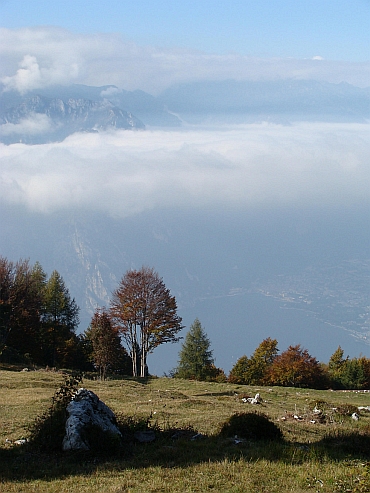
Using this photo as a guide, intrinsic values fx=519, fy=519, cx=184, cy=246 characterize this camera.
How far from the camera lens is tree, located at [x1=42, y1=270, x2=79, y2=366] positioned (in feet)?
219

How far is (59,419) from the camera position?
14.0 meters

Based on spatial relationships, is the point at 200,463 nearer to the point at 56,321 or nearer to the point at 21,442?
the point at 21,442

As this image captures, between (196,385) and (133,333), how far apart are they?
55.2ft

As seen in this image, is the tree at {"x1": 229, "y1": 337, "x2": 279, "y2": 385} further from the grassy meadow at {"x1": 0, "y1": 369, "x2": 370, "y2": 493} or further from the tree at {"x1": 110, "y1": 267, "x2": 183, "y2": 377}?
the grassy meadow at {"x1": 0, "y1": 369, "x2": 370, "y2": 493}

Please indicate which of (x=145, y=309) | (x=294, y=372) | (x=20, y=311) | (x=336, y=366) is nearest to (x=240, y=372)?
(x=294, y=372)

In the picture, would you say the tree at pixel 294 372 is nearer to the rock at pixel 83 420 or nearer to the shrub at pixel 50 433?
the rock at pixel 83 420

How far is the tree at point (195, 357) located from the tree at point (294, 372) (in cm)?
1087

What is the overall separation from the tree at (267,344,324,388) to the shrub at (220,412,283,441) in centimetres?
4984

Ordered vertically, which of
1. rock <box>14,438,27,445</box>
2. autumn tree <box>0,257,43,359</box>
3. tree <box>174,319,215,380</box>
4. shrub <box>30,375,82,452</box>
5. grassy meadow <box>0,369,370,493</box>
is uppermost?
autumn tree <box>0,257,43,359</box>


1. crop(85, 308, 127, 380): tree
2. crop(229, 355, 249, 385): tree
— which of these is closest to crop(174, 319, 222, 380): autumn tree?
crop(229, 355, 249, 385): tree

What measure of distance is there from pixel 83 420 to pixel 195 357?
208 ft

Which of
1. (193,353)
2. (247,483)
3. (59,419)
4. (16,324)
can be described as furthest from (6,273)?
(247,483)

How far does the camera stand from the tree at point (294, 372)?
6375 centimetres

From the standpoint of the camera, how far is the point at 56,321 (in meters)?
72.0
